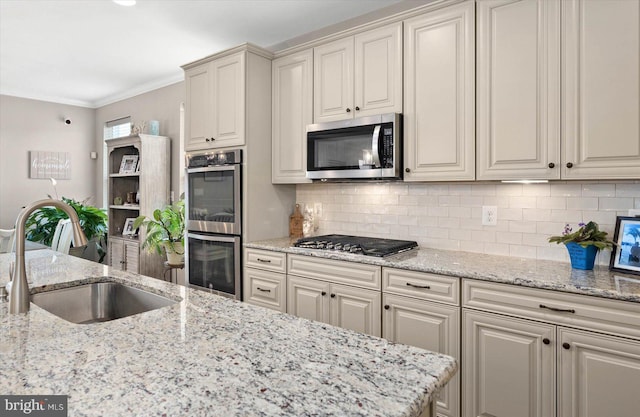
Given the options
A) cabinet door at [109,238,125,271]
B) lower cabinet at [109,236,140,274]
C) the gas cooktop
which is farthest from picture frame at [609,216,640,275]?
cabinet door at [109,238,125,271]

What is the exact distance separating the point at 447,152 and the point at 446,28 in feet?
2.41

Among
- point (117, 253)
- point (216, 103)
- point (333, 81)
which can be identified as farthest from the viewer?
point (117, 253)

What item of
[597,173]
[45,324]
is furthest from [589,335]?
[45,324]

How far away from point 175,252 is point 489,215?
9.58ft

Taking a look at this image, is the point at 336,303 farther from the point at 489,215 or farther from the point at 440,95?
the point at 440,95

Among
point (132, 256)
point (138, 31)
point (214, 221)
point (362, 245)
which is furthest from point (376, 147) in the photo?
point (132, 256)

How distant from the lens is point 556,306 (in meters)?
1.77

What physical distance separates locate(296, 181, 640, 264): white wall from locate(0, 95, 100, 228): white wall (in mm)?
4338

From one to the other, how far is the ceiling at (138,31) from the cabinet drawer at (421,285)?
1.96m

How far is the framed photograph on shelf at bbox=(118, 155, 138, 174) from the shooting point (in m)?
4.82

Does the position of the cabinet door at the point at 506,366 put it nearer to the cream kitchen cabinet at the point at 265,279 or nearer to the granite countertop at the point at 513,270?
the granite countertop at the point at 513,270

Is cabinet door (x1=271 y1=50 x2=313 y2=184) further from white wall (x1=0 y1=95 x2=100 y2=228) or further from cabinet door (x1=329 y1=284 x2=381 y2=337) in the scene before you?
white wall (x1=0 y1=95 x2=100 y2=228)

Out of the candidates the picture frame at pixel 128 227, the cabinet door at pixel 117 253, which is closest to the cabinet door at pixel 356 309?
the cabinet door at pixel 117 253

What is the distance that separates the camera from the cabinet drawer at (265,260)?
281 cm
